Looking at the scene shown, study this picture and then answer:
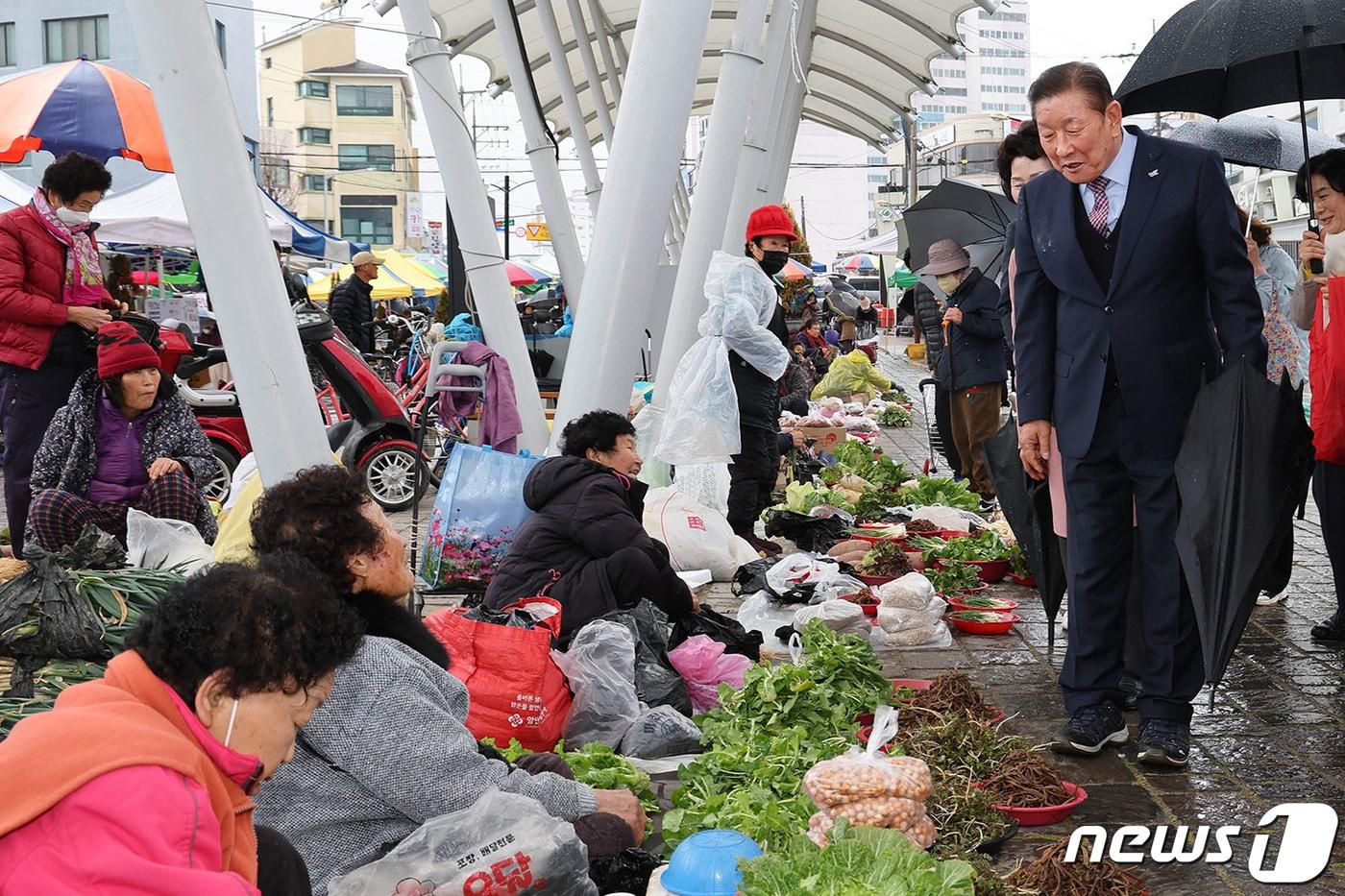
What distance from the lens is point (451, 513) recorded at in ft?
26.8

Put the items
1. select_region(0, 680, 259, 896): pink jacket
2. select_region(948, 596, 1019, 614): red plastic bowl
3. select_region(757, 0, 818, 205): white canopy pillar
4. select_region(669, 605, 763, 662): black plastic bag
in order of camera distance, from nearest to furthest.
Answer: select_region(0, 680, 259, 896): pink jacket → select_region(669, 605, 763, 662): black plastic bag → select_region(948, 596, 1019, 614): red plastic bowl → select_region(757, 0, 818, 205): white canopy pillar

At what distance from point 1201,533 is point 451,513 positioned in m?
4.54

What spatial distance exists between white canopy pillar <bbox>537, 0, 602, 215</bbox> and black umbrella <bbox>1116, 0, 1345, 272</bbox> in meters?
8.70

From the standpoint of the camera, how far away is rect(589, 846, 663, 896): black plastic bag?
3734 millimetres

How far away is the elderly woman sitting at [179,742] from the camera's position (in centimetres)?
202

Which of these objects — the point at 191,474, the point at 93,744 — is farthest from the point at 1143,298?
the point at 191,474

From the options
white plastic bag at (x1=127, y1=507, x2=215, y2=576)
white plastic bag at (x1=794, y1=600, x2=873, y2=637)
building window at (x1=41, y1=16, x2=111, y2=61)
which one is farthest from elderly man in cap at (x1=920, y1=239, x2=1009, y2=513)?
building window at (x1=41, y1=16, x2=111, y2=61)

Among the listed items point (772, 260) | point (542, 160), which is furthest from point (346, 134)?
point (772, 260)

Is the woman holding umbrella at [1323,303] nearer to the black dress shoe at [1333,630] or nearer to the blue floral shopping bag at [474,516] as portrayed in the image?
the black dress shoe at [1333,630]

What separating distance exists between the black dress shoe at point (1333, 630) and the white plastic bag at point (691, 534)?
3.39 metres

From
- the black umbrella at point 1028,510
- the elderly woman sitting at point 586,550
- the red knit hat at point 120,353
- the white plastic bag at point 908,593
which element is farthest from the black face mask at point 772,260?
the red knit hat at point 120,353

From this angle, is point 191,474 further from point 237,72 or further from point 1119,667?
point 237,72

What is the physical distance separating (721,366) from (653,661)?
156 inches

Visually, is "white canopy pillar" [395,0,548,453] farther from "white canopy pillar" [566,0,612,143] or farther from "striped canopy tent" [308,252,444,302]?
"striped canopy tent" [308,252,444,302]
